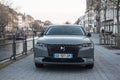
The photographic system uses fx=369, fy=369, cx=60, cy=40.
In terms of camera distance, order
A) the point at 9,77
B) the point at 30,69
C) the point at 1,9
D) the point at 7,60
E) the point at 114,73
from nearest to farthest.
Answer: the point at 9,77, the point at 114,73, the point at 30,69, the point at 7,60, the point at 1,9

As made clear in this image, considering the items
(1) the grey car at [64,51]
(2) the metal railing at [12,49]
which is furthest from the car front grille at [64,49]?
(2) the metal railing at [12,49]

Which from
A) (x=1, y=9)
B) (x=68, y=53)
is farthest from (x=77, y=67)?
(x=1, y=9)

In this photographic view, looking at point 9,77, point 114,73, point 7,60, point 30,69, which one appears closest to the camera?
point 9,77

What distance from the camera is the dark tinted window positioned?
→ 13398mm

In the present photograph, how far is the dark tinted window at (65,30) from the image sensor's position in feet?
44.0

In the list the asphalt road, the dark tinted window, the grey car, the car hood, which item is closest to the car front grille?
the grey car

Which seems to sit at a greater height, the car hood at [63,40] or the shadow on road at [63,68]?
the car hood at [63,40]

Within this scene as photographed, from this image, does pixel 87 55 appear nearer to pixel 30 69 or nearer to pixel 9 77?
pixel 30 69

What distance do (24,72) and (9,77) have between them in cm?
118

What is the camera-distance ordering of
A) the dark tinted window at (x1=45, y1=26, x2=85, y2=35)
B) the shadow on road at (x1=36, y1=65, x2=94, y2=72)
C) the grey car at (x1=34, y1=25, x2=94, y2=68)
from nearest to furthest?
the grey car at (x1=34, y1=25, x2=94, y2=68) → the shadow on road at (x1=36, y1=65, x2=94, y2=72) → the dark tinted window at (x1=45, y1=26, x2=85, y2=35)

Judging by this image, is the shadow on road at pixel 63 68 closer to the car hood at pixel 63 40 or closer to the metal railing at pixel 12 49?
the car hood at pixel 63 40

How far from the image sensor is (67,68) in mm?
12602

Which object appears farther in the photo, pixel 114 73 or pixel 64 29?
pixel 64 29

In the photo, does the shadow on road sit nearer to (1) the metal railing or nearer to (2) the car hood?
(2) the car hood
